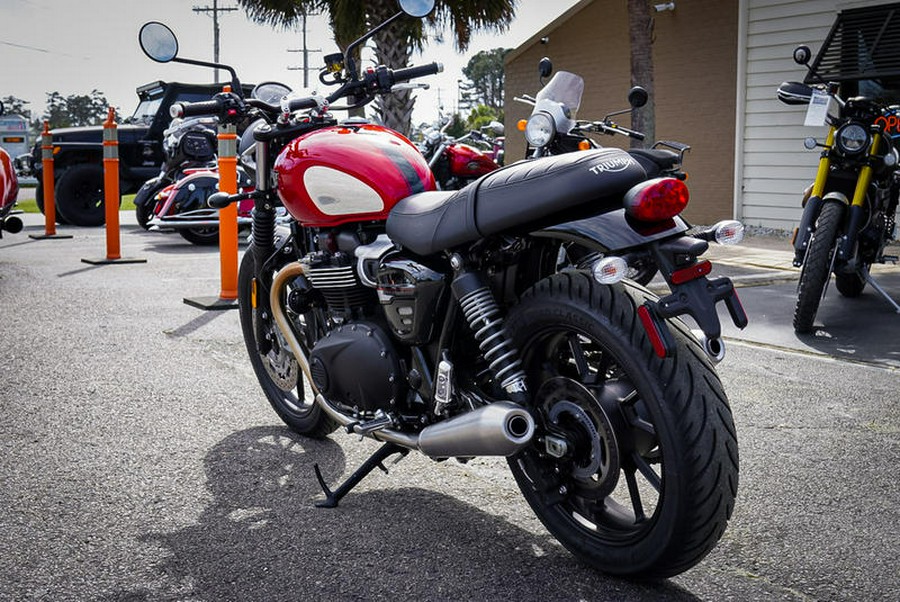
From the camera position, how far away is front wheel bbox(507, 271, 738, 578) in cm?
239

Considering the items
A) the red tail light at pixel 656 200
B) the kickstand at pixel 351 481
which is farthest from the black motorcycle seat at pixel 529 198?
the kickstand at pixel 351 481

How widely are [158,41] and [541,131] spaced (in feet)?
10.6

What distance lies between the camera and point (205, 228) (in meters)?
12.4

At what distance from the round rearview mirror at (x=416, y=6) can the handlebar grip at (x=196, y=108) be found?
0.85 m

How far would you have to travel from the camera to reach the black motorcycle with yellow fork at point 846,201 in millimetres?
6086

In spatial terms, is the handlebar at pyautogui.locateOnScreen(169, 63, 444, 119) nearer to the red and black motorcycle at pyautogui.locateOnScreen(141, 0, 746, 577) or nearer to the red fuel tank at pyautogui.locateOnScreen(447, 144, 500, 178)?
the red and black motorcycle at pyautogui.locateOnScreen(141, 0, 746, 577)

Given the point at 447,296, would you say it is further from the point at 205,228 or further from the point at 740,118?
the point at 740,118

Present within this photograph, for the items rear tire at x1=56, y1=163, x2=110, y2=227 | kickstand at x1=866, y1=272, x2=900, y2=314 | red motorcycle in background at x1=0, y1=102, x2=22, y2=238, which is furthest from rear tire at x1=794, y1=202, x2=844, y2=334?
rear tire at x1=56, y1=163, x2=110, y2=227

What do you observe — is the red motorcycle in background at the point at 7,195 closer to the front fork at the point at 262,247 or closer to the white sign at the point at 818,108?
the front fork at the point at 262,247

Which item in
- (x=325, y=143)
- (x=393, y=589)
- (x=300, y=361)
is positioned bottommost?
(x=393, y=589)

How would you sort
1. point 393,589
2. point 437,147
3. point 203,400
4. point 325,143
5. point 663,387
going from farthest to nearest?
point 437,147 < point 203,400 < point 325,143 < point 393,589 < point 663,387

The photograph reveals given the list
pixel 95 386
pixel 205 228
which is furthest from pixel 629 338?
pixel 205 228

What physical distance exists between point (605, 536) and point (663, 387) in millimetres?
545

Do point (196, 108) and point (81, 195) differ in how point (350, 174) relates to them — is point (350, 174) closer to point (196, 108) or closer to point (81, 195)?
point (196, 108)
